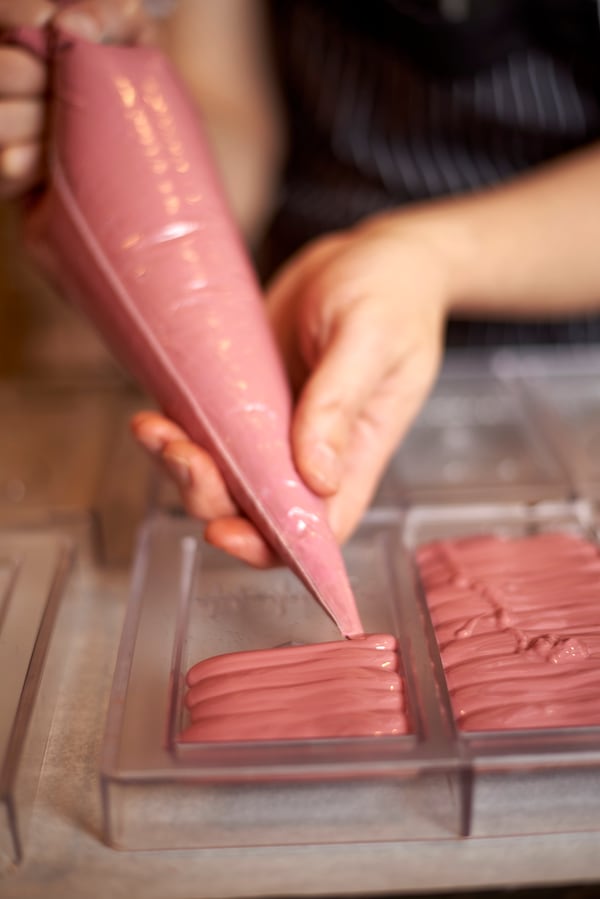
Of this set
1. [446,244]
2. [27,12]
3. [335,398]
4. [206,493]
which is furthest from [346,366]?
[27,12]

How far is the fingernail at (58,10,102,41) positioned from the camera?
631 mm

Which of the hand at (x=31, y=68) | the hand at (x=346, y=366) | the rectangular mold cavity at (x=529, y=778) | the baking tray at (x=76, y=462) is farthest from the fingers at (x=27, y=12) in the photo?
the rectangular mold cavity at (x=529, y=778)

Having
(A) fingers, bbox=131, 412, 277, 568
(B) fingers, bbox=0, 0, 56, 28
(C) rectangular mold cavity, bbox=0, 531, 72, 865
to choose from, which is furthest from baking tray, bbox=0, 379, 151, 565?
(B) fingers, bbox=0, 0, 56, 28

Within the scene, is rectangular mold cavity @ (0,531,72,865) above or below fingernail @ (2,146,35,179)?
below

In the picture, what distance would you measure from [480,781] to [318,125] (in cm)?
81

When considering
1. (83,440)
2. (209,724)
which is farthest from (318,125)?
(209,724)

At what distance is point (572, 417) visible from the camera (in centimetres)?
93

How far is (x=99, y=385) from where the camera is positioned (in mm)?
1056

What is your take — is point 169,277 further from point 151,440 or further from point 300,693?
point 300,693

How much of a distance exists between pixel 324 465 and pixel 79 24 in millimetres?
366

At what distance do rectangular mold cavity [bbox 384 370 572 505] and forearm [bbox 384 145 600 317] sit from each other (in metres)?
0.13

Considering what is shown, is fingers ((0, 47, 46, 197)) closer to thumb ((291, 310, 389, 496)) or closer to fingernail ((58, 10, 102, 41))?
fingernail ((58, 10, 102, 41))

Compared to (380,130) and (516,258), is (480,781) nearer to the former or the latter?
(516,258)

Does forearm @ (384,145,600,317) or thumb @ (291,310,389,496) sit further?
forearm @ (384,145,600,317)
